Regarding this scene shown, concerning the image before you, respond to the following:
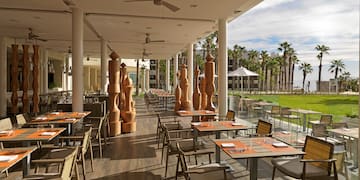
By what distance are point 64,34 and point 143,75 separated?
69.2ft

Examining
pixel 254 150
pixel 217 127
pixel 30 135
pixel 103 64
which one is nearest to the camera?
pixel 254 150

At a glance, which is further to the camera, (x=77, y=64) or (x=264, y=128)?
(x=77, y=64)

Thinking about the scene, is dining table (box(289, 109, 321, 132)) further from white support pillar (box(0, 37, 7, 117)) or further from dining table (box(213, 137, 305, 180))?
white support pillar (box(0, 37, 7, 117))

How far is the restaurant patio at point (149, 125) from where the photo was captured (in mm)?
3580

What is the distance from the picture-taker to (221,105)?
870cm

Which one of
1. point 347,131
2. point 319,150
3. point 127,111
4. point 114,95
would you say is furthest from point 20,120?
point 347,131

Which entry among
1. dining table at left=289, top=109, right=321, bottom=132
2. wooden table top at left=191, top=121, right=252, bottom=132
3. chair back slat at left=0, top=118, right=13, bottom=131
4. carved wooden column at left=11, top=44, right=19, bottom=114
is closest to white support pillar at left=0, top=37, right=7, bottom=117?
carved wooden column at left=11, top=44, right=19, bottom=114

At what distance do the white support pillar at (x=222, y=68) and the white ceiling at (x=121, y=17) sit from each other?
1.39ft

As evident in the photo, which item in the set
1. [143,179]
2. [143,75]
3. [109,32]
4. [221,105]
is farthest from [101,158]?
[143,75]

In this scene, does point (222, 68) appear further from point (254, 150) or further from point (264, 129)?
point (254, 150)

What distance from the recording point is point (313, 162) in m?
3.49

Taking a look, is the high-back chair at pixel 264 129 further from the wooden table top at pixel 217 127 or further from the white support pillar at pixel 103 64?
the white support pillar at pixel 103 64

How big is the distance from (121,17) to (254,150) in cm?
662

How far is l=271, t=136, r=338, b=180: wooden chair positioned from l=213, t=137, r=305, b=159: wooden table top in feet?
0.70
